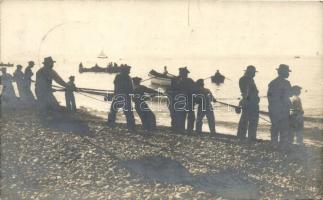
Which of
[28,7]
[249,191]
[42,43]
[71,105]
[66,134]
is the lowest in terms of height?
[249,191]

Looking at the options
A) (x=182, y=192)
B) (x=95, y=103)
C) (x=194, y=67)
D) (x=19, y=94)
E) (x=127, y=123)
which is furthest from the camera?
(x=194, y=67)

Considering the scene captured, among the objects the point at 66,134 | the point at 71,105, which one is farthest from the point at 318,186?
the point at 71,105

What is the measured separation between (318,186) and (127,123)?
4.10 m

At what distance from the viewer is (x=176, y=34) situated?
25.7 feet

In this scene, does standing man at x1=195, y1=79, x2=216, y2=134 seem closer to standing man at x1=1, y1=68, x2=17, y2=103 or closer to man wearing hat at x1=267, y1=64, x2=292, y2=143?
man wearing hat at x1=267, y1=64, x2=292, y2=143

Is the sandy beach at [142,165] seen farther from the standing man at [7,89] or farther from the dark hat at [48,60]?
the dark hat at [48,60]

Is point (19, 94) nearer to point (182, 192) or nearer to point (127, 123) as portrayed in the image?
point (127, 123)

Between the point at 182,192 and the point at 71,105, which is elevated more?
the point at 71,105

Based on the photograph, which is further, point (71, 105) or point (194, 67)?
point (194, 67)

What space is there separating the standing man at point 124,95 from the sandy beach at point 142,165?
331mm

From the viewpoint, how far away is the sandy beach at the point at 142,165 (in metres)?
6.09

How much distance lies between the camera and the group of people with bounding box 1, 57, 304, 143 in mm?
7781

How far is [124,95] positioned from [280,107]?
3.43 meters

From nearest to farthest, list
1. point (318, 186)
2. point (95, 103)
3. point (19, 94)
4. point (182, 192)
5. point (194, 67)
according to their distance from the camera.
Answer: point (182, 192)
point (318, 186)
point (19, 94)
point (95, 103)
point (194, 67)
